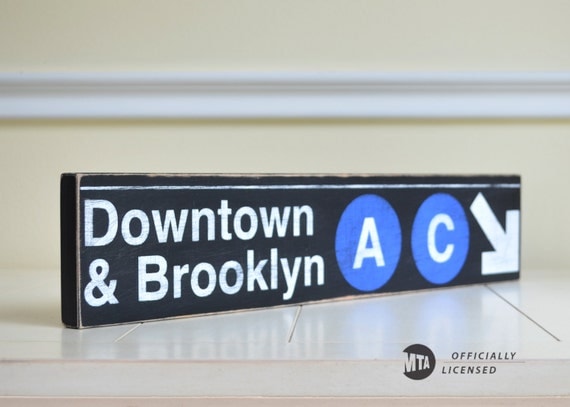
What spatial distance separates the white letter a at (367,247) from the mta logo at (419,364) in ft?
0.83

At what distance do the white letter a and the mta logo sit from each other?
0.83 ft

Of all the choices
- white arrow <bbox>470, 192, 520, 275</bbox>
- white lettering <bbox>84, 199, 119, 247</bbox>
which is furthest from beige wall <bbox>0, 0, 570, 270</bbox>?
white lettering <bbox>84, 199, 119, 247</bbox>

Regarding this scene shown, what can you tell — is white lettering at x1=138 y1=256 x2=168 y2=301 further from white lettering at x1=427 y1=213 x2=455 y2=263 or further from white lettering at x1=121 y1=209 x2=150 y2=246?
white lettering at x1=427 y1=213 x2=455 y2=263

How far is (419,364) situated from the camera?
0.51 m

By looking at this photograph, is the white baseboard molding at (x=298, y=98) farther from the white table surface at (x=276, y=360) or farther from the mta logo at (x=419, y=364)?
the mta logo at (x=419, y=364)

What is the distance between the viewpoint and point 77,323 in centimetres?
62

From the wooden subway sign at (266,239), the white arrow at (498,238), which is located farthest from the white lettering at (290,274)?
the white arrow at (498,238)

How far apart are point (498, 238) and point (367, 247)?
0.21 metres

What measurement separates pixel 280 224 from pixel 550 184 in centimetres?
53

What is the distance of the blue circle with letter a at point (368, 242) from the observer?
77 centimetres

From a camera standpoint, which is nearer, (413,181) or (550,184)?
(413,181)

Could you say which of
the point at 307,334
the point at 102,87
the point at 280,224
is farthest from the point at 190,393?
the point at 102,87

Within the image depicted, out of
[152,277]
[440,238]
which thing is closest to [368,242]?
[440,238]

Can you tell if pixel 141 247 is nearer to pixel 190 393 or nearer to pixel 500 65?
pixel 190 393
